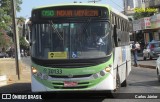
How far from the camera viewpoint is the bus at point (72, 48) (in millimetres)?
12602

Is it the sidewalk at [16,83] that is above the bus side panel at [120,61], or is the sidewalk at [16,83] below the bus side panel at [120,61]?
below

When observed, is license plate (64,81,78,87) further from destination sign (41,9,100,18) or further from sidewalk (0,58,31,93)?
sidewalk (0,58,31,93)

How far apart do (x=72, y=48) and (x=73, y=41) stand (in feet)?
Answer: 0.69

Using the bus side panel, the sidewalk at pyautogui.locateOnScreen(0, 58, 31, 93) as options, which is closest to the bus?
the bus side panel

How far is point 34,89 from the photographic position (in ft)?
42.4

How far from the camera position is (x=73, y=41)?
42.2 feet

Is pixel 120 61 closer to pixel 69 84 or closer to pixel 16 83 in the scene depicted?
pixel 69 84

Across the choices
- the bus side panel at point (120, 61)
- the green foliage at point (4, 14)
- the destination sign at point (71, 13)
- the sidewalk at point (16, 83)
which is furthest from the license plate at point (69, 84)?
the green foliage at point (4, 14)

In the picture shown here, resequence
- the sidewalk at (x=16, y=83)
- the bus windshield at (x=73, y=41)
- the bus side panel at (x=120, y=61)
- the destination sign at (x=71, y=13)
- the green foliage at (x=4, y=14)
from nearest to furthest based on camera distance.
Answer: the bus windshield at (x=73, y=41) → the destination sign at (x=71, y=13) → the bus side panel at (x=120, y=61) → the sidewalk at (x=16, y=83) → the green foliage at (x=4, y=14)

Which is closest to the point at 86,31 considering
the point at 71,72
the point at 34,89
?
the point at 71,72

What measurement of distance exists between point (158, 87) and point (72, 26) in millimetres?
5994

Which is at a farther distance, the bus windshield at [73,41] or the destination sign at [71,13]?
the destination sign at [71,13]

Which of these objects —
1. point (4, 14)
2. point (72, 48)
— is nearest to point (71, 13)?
point (72, 48)

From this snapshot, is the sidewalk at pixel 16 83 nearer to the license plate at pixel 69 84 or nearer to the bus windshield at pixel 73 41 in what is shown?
the bus windshield at pixel 73 41
